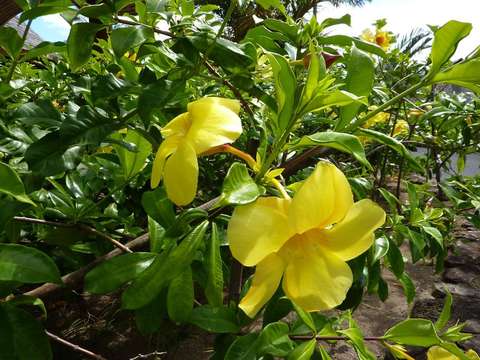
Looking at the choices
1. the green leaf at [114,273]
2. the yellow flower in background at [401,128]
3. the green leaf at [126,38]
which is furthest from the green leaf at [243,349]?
the yellow flower in background at [401,128]

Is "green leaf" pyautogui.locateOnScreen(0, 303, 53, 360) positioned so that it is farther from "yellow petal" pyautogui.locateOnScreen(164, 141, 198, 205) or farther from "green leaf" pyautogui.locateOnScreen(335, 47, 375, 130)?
"green leaf" pyautogui.locateOnScreen(335, 47, 375, 130)

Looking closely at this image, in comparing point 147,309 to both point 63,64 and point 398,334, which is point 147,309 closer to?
point 398,334

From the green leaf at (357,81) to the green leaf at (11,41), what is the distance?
0.67 m

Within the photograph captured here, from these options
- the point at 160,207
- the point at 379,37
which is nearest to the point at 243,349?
the point at 160,207

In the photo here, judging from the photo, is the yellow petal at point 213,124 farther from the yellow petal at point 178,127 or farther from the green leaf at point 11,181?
the green leaf at point 11,181

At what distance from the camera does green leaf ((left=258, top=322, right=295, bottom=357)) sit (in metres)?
0.70

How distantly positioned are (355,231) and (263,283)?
5.6 inches

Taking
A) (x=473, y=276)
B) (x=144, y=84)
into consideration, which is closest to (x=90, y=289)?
(x=144, y=84)

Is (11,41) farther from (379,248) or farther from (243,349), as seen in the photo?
(379,248)

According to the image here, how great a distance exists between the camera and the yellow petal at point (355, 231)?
53 cm

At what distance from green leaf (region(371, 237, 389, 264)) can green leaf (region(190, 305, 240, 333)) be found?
414 mm

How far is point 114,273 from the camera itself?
0.69 metres

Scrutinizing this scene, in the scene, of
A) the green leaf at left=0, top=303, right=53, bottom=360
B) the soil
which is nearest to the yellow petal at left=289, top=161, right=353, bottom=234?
the green leaf at left=0, top=303, right=53, bottom=360

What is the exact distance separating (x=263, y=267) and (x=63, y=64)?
167cm
